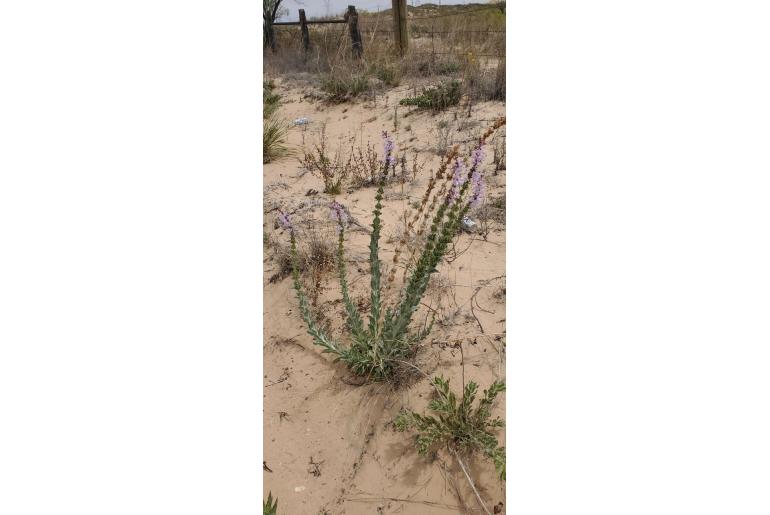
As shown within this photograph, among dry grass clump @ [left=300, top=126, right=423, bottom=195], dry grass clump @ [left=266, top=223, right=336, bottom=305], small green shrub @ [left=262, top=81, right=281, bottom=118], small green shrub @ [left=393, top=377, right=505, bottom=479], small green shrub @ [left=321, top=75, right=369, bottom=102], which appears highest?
small green shrub @ [left=321, top=75, right=369, bottom=102]

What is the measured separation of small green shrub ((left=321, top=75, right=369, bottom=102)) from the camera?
3.01 meters

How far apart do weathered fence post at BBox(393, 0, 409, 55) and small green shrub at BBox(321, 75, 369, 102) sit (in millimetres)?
451

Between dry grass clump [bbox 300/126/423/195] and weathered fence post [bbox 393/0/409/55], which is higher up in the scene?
weathered fence post [bbox 393/0/409/55]

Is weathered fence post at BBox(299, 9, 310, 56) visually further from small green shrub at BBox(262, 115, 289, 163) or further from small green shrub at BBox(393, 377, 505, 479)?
small green shrub at BBox(393, 377, 505, 479)

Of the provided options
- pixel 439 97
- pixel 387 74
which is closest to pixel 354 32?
pixel 387 74

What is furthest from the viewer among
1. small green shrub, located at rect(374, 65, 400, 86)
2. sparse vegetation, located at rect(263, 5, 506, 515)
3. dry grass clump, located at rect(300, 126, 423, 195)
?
small green shrub, located at rect(374, 65, 400, 86)

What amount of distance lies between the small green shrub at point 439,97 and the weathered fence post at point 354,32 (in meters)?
0.41

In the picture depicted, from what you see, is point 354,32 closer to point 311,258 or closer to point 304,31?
point 304,31

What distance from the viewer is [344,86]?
10.3 feet

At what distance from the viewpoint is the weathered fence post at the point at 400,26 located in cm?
218

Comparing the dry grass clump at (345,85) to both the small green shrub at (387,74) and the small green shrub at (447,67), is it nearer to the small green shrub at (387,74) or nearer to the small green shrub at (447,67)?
the small green shrub at (387,74)

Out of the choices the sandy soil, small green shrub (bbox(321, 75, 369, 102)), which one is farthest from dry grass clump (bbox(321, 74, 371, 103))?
the sandy soil
